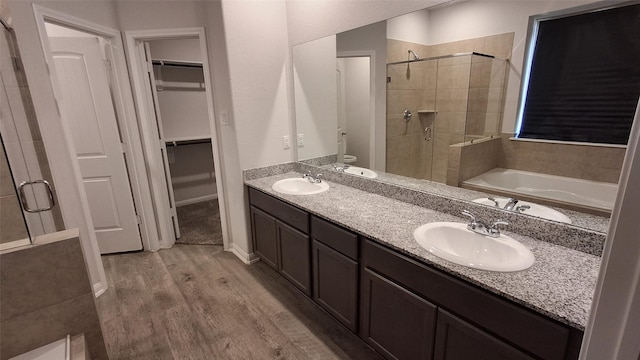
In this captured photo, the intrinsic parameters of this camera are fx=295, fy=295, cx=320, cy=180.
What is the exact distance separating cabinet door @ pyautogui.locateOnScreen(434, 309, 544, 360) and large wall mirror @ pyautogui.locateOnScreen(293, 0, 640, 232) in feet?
2.26

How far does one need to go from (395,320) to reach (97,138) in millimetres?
2994

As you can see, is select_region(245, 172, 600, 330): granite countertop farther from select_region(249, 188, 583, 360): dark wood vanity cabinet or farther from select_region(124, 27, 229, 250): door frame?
select_region(124, 27, 229, 250): door frame

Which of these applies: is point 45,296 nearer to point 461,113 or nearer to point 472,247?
point 472,247

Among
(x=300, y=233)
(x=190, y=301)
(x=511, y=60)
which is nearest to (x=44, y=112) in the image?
(x=190, y=301)

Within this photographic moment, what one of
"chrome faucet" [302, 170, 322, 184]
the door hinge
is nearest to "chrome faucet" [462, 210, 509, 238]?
"chrome faucet" [302, 170, 322, 184]

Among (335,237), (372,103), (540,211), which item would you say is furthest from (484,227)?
(372,103)

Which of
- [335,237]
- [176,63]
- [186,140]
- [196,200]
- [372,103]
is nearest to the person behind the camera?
[335,237]

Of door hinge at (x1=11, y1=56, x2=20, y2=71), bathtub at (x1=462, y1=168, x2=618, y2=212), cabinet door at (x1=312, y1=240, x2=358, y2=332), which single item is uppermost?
door hinge at (x1=11, y1=56, x2=20, y2=71)

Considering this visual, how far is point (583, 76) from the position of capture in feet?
4.19

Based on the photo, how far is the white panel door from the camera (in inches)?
103

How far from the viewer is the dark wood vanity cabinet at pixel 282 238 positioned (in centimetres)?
210

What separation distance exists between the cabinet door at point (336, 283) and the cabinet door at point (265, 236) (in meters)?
0.54

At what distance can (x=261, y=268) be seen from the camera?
2781mm

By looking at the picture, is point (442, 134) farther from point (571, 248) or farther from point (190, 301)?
point (190, 301)
